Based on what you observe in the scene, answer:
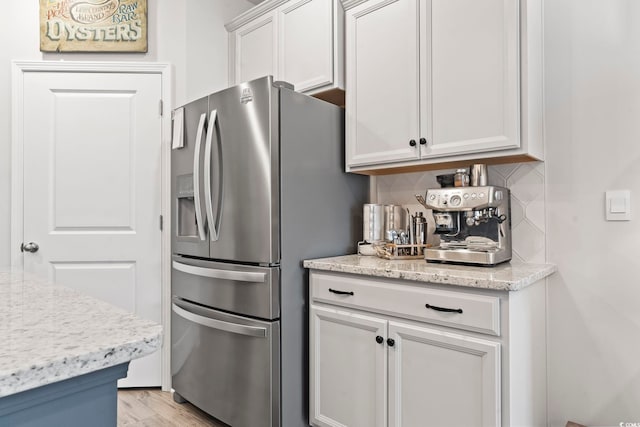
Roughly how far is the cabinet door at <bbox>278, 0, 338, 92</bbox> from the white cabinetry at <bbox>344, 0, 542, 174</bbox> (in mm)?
122

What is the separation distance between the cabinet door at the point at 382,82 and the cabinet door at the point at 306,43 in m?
0.12

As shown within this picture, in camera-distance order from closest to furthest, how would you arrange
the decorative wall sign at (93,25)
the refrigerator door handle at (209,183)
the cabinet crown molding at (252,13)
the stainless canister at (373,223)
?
the refrigerator door handle at (209,183) → the stainless canister at (373,223) → the cabinet crown molding at (252,13) → the decorative wall sign at (93,25)

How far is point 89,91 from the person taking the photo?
8.61 ft

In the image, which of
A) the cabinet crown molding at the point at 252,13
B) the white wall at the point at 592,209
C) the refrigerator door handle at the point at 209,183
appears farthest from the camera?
the cabinet crown molding at the point at 252,13

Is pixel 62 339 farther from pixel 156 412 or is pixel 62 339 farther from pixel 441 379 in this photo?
pixel 156 412

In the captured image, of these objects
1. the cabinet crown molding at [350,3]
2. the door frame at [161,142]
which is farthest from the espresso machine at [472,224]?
the door frame at [161,142]

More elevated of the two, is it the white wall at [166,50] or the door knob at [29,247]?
the white wall at [166,50]

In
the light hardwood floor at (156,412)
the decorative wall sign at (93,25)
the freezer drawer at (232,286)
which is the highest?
the decorative wall sign at (93,25)

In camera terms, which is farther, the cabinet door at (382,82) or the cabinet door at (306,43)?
the cabinet door at (306,43)

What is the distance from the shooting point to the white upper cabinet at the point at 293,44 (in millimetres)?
2211

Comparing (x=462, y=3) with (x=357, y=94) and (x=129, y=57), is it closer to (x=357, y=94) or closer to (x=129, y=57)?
(x=357, y=94)

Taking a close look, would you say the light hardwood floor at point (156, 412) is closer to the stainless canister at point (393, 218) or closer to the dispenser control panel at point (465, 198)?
the stainless canister at point (393, 218)

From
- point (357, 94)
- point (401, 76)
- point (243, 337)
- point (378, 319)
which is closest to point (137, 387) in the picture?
point (243, 337)

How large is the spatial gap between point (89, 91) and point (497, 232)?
255 cm
